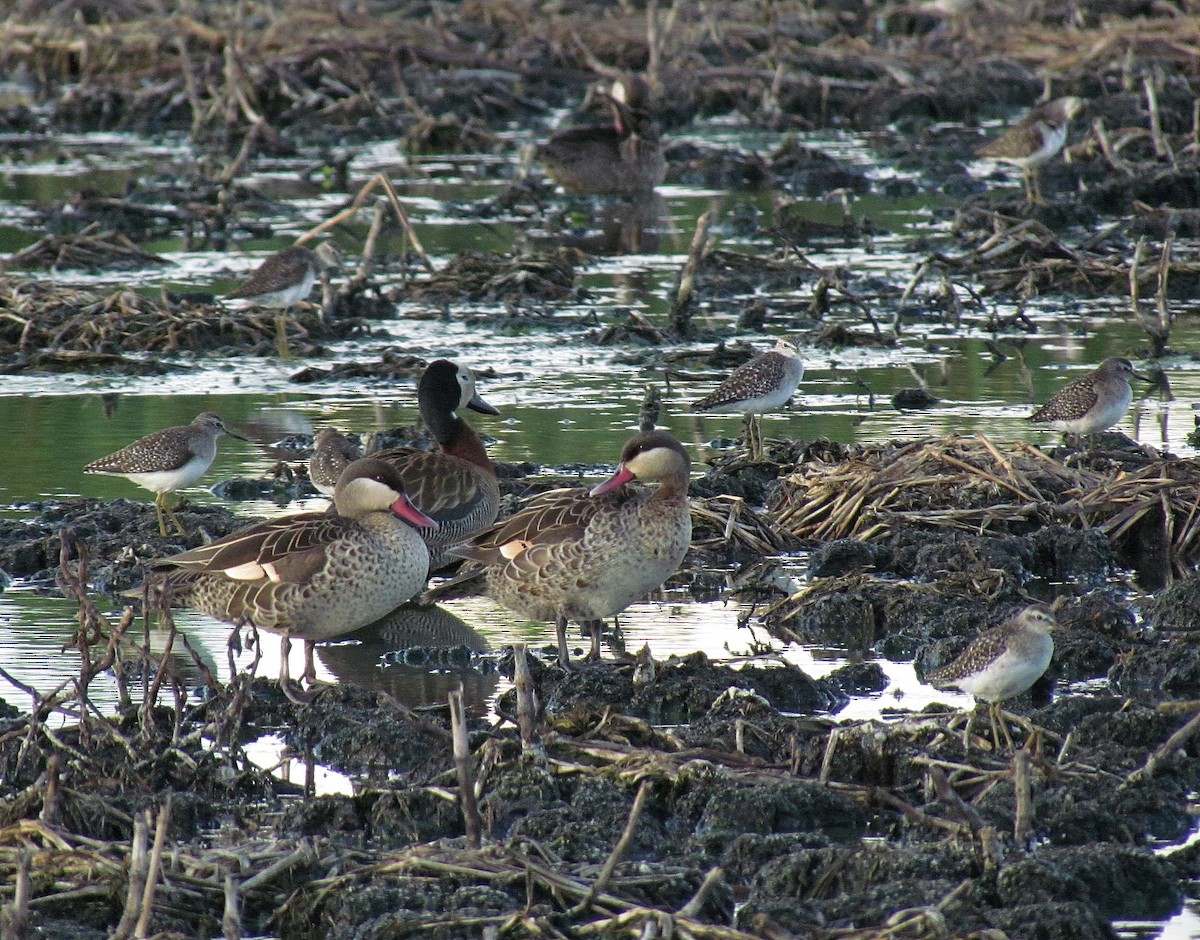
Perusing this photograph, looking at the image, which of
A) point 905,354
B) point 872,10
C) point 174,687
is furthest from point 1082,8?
point 174,687

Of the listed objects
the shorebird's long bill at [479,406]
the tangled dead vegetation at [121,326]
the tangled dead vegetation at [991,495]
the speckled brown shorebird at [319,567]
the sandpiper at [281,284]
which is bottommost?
the tangled dead vegetation at [121,326]

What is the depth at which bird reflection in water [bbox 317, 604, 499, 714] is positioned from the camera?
8109 mm

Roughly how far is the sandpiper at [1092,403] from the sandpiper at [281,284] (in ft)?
20.0

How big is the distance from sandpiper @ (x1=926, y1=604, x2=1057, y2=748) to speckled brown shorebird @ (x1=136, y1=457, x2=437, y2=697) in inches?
93.4

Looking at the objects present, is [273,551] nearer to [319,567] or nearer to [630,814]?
→ [319,567]

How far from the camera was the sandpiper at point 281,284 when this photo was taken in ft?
49.1

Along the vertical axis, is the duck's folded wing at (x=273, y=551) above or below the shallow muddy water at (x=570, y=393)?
above

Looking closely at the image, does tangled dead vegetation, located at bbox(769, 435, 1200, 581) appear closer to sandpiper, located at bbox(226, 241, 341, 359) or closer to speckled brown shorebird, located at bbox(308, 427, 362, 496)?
speckled brown shorebird, located at bbox(308, 427, 362, 496)

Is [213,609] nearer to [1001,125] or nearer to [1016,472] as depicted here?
[1016,472]

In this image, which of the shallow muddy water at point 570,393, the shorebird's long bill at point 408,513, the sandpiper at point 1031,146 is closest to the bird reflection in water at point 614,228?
the shallow muddy water at point 570,393

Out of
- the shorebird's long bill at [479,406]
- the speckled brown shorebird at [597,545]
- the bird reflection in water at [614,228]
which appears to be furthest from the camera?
the bird reflection in water at [614,228]

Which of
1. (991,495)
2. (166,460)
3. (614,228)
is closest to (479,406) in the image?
(166,460)

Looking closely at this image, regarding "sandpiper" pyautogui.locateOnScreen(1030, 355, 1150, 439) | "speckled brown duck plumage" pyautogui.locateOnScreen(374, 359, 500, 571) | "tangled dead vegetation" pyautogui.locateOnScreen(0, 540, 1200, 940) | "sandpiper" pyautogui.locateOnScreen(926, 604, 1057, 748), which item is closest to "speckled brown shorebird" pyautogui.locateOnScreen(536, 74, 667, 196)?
"speckled brown duck plumage" pyautogui.locateOnScreen(374, 359, 500, 571)

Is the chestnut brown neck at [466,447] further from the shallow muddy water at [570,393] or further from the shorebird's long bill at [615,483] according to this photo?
the shorebird's long bill at [615,483]
